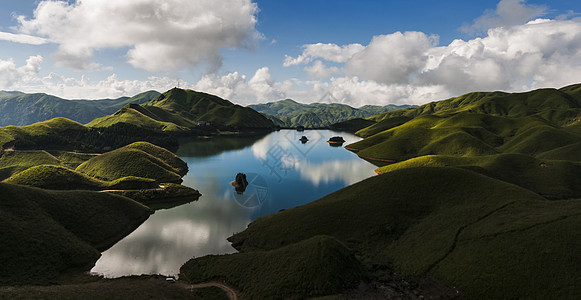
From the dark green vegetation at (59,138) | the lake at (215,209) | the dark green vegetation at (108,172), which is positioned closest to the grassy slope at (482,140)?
the lake at (215,209)

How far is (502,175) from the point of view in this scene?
86.6 m

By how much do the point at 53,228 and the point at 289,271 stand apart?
46.3 metres

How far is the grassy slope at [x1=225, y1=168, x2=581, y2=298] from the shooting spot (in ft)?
107

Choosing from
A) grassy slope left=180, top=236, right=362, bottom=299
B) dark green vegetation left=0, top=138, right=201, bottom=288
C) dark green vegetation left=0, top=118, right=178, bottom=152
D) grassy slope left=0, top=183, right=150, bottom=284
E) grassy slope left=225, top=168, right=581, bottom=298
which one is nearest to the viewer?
grassy slope left=225, top=168, right=581, bottom=298

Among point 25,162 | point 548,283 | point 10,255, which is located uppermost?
point 25,162

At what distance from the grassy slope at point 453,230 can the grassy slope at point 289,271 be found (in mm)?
7836

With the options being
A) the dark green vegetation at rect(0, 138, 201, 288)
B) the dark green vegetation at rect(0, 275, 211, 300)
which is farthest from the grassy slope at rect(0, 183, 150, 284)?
the dark green vegetation at rect(0, 275, 211, 300)

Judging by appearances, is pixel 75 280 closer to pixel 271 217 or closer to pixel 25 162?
pixel 271 217

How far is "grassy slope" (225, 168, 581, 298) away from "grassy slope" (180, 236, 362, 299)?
7.84m

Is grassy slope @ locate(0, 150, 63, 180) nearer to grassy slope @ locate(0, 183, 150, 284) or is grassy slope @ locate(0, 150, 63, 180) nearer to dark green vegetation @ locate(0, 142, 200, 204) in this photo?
dark green vegetation @ locate(0, 142, 200, 204)

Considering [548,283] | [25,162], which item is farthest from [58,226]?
[25,162]

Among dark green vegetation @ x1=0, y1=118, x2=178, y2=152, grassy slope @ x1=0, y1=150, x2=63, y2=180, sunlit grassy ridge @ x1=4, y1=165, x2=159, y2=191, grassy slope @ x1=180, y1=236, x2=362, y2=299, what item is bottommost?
grassy slope @ x1=180, y1=236, x2=362, y2=299

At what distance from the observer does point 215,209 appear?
2985 inches

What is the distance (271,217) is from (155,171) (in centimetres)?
6680
